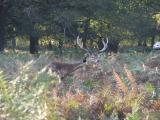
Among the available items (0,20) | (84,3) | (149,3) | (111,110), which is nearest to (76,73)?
(111,110)

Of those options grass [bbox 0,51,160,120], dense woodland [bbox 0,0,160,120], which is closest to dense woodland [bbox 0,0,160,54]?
dense woodland [bbox 0,0,160,120]

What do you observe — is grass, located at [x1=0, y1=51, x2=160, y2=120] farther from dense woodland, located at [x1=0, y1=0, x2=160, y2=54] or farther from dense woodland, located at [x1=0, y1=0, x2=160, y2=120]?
dense woodland, located at [x1=0, y1=0, x2=160, y2=54]

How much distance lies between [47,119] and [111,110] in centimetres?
102

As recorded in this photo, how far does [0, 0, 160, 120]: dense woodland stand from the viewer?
4918 mm

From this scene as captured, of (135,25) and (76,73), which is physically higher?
(76,73)

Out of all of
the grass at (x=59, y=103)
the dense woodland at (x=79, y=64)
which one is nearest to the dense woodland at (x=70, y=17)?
the dense woodland at (x=79, y=64)

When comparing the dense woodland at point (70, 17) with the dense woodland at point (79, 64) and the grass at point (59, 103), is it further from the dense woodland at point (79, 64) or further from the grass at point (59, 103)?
the grass at point (59, 103)

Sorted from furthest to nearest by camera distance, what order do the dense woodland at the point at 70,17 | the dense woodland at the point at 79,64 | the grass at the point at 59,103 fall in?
the dense woodland at the point at 70,17 → the dense woodland at the point at 79,64 → the grass at the point at 59,103

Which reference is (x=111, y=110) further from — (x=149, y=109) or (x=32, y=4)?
(x=32, y=4)

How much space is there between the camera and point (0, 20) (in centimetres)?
2623

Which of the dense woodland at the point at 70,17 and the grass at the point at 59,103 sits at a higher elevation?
the grass at the point at 59,103

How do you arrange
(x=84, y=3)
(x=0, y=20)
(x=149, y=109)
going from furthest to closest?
1. (x=0, y=20)
2. (x=84, y=3)
3. (x=149, y=109)

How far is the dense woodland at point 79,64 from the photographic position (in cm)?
492

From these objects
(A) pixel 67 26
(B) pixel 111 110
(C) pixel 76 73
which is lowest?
(A) pixel 67 26
